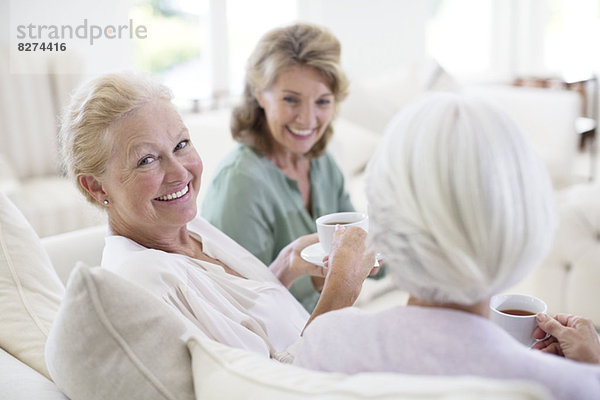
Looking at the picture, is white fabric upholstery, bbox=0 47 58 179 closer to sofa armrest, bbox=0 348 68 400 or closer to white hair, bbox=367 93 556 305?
sofa armrest, bbox=0 348 68 400

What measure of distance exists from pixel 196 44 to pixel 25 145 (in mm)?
1613

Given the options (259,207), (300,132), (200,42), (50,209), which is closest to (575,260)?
(300,132)

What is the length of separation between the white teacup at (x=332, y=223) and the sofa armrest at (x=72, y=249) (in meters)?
0.76

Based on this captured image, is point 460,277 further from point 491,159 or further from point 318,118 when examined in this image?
point 318,118

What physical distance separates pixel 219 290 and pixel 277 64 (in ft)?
2.81

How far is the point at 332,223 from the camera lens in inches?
52.9

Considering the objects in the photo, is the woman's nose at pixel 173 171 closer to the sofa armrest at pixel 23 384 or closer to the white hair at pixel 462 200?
the sofa armrest at pixel 23 384

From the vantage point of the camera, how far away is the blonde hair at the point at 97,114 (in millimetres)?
1129

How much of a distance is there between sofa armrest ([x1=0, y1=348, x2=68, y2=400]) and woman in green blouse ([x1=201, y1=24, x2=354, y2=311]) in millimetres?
767

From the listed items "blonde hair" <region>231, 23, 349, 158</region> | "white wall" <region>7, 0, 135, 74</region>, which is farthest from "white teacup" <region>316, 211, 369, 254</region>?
"white wall" <region>7, 0, 135, 74</region>

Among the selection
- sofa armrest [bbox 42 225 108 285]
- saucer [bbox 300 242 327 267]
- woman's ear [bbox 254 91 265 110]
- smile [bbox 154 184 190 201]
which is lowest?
sofa armrest [bbox 42 225 108 285]

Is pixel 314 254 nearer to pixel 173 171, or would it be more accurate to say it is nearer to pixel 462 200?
pixel 173 171

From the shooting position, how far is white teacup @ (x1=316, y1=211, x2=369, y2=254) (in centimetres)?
126

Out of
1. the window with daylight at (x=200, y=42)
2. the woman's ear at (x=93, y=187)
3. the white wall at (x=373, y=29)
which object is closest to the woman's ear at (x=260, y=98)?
the woman's ear at (x=93, y=187)
